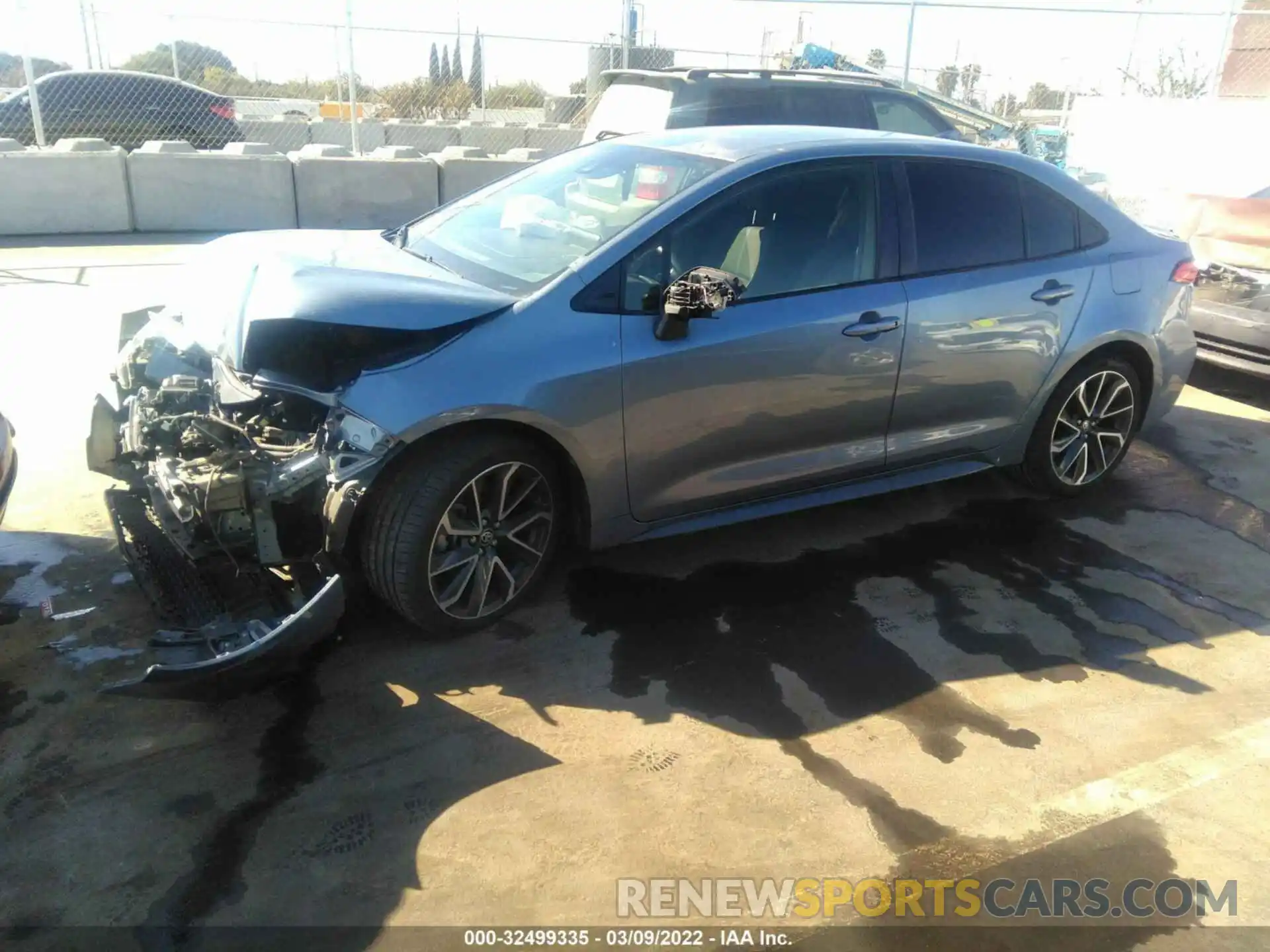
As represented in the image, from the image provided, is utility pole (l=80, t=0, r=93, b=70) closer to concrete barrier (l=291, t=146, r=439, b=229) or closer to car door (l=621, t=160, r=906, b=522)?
concrete barrier (l=291, t=146, r=439, b=229)

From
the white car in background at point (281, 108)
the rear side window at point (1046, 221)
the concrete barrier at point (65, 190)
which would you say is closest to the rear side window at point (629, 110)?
the rear side window at point (1046, 221)

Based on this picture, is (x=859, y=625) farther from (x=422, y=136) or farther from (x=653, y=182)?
(x=422, y=136)

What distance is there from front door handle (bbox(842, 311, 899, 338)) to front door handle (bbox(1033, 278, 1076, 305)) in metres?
0.90

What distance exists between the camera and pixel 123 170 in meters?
10.7

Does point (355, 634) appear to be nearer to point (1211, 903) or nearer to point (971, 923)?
point (971, 923)

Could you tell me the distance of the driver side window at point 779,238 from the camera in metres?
3.72

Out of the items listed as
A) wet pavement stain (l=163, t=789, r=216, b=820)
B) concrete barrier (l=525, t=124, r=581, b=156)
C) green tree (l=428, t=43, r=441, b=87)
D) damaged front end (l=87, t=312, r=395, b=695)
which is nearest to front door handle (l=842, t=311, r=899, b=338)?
damaged front end (l=87, t=312, r=395, b=695)

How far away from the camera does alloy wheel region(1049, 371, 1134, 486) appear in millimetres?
4953

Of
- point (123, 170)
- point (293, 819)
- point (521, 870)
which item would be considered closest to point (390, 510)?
point (293, 819)

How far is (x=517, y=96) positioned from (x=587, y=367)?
55.2ft

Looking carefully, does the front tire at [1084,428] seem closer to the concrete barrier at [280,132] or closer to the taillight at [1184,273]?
the taillight at [1184,273]

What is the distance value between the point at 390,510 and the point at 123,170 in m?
9.37

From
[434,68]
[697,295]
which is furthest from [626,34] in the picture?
[697,295]

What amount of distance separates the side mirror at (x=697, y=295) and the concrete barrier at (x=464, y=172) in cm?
892
